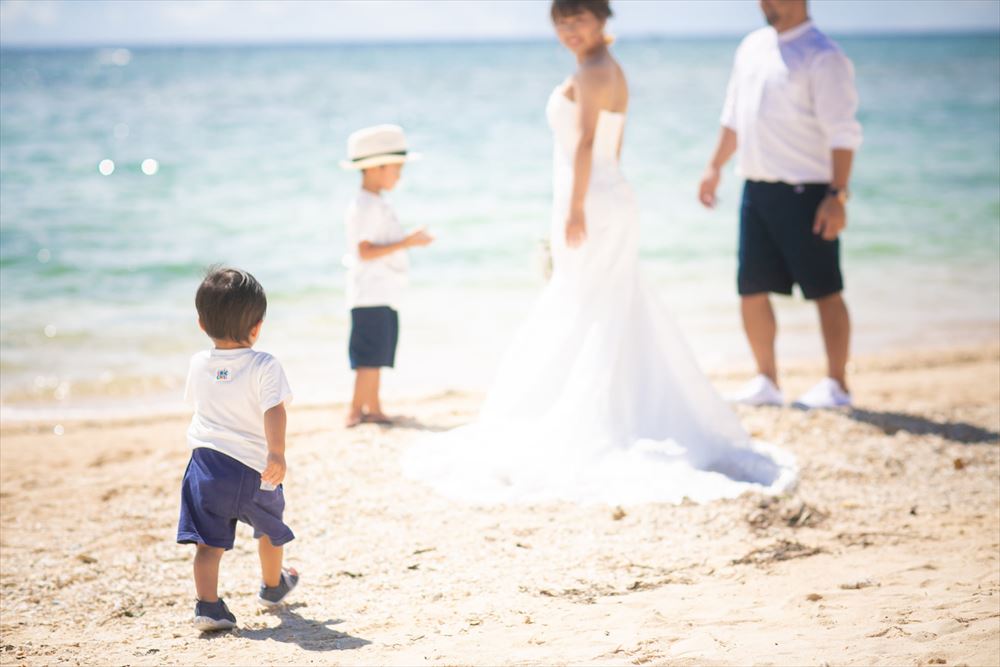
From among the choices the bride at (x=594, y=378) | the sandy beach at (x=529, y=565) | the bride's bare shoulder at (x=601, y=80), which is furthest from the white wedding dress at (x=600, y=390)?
the sandy beach at (x=529, y=565)

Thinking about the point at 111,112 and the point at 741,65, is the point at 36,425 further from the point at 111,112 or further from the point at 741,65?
the point at 111,112

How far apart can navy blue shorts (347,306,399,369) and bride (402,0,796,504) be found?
748 millimetres

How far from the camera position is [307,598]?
146 inches

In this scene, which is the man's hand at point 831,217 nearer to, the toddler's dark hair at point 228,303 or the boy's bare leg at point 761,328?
the boy's bare leg at point 761,328

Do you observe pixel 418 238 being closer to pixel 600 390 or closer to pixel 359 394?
pixel 359 394

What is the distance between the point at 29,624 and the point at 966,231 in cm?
1221

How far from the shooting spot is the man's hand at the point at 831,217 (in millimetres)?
5609

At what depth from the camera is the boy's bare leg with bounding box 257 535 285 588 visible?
3.53m

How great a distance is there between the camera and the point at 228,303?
127 inches

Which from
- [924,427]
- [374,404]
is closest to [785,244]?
[924,427]

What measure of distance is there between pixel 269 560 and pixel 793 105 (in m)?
3.86

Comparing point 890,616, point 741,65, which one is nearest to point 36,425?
point 741,65

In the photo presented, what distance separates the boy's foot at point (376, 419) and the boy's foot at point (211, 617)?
251 cm

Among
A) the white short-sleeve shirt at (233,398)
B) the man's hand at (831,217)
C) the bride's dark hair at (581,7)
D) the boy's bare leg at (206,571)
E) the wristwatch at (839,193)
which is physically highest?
the bride's dark hair at (581,7)
